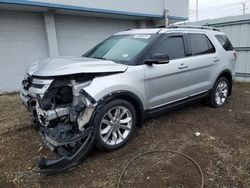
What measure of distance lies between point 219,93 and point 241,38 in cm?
417

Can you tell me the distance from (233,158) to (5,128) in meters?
4.07

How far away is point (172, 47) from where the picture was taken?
13.3ft

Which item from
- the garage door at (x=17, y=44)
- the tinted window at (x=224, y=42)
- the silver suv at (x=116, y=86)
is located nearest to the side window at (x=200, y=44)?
the silver suv at (x=116, y=86)

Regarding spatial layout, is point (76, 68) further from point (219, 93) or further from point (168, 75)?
point (219, 93)

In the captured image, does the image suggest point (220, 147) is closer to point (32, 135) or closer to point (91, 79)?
point (91, 79)

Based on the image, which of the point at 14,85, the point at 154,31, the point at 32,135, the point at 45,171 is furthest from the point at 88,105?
the point at 14,85

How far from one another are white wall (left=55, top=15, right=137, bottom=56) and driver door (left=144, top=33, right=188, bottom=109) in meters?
6.36

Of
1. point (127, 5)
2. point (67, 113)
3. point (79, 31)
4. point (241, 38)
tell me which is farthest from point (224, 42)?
point (79, 31)

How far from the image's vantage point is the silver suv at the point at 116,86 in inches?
111

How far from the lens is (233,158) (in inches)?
122

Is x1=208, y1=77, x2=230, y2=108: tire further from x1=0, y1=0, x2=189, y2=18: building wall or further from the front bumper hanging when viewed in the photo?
x1=0, y1=0, x2=189, y2=18: building wall

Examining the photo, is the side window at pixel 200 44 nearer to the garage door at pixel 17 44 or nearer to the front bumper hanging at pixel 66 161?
Result: the front bumper hanging at pixel 66 161

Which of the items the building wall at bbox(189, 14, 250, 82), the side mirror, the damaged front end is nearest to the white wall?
the building wall at bbox(189, 14, 250, 82)

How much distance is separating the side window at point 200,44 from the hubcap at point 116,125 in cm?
211
